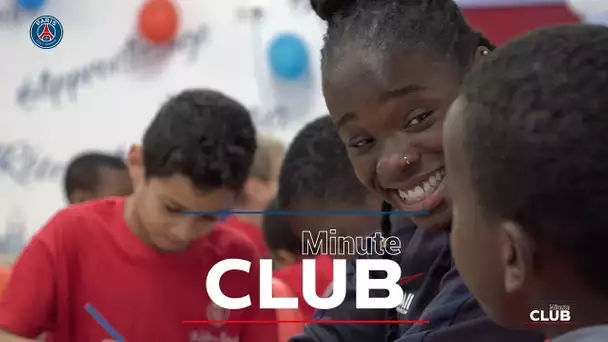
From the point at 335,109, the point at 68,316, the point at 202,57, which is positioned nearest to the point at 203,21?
the point at 202,57

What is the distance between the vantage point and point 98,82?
634 millimetres

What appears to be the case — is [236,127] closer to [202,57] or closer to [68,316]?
[202,57]

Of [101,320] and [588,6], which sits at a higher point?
[588,6]

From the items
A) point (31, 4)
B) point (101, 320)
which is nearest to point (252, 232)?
point (101, 320)

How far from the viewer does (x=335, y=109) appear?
0.56 m

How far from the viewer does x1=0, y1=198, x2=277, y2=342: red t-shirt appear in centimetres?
59

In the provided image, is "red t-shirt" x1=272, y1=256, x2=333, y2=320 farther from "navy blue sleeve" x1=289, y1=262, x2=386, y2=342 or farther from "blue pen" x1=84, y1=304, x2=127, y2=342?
"blue pen" x1=84, y1=304, x2=127, y2=342

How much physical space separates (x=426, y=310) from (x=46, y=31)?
0.37 metres

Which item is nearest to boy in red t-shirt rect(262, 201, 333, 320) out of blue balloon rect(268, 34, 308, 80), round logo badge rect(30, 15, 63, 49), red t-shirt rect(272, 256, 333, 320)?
red t-shirt rect(272, 256, 333, 320)

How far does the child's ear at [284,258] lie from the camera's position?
59 centimetres

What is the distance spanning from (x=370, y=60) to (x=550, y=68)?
0.46 ft

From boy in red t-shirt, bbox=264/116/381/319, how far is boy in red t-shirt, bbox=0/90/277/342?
0.03 m

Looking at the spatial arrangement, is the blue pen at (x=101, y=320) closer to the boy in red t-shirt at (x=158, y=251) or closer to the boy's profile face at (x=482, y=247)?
the boy in red t-shirt at (x=158, y=251)

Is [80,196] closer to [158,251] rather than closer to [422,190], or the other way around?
[158,251]
